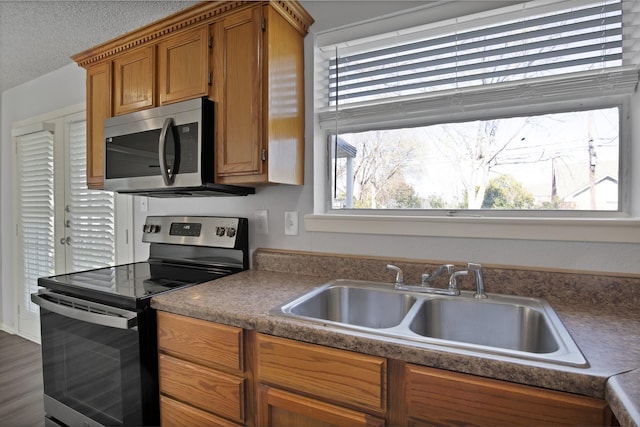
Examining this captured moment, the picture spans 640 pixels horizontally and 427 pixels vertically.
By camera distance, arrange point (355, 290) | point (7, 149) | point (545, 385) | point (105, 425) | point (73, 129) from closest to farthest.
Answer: point (545, 385) → point (105, 425) → point (355, 290) → point (73, 129) → point (7, 149)

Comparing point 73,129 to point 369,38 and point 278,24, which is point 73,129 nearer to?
point 278,24

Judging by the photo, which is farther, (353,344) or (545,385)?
(353,344)

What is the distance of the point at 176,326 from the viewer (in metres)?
1.21

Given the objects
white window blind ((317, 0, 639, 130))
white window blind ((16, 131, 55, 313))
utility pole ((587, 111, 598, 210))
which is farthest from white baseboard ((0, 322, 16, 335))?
utility pole ((587, 111, 598, 210))

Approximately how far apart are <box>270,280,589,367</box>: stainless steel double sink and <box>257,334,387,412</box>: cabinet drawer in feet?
0.25

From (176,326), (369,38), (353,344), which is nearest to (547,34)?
(369,38)

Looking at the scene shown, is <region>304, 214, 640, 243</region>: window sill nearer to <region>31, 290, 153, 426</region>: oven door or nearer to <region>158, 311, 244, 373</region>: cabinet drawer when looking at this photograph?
<region>158, 311, 244, 373</region>: cabinet drawer

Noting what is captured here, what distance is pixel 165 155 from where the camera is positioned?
5.14 feet

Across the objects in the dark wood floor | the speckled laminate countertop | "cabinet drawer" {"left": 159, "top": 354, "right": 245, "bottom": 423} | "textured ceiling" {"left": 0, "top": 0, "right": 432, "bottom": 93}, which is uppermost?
"textured ceiling" {"left": 0, "top": 0, "right": 432, "bottom": 93}

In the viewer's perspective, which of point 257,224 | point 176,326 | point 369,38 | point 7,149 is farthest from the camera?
point 7,149

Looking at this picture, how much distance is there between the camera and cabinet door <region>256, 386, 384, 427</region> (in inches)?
35.5

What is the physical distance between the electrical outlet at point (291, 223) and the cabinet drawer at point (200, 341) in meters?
0.70

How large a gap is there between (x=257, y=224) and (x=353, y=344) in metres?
1.07

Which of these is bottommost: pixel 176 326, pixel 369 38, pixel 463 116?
pixel 176 326
